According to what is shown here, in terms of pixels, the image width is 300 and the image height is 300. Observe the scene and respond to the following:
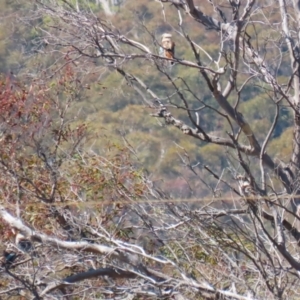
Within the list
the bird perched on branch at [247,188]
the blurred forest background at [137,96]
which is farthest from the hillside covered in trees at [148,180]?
the blurred forest background at [137,96]

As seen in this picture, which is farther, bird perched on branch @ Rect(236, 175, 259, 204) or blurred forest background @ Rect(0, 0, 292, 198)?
blurred forest background @ Rect(0, 0, 292, 198)

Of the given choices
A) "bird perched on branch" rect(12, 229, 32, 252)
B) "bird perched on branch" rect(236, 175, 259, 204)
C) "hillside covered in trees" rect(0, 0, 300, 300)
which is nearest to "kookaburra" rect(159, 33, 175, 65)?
"hillside covered in trees" rect(0, 0, 300, 300)

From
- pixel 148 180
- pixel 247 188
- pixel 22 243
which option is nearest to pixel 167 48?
pixel 148 180

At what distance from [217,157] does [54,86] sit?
27.1ft

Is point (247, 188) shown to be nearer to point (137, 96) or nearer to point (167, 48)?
point (167, 48)

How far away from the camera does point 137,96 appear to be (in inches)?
317

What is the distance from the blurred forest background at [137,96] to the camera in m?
8.01

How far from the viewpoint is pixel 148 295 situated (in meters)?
5.33

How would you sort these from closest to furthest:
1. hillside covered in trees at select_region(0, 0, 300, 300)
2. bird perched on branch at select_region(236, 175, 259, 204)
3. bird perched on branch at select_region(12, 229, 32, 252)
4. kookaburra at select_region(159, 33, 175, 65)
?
bird perched on branch at select_region(236, 175, 259, 204), hillside covered in trees at select_region(0, 0, 300, 300), bird perched on branch at select_region(12, 229, 32, 252), kookaburra at select_region(159, 33, 175, 65)

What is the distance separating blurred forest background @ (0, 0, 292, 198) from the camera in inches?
315

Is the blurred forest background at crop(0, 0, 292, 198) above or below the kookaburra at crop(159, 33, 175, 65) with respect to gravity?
below

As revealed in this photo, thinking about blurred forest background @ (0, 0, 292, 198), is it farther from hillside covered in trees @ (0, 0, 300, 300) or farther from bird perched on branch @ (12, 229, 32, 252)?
bird perched on branch @ (12, 229, 32, 252)

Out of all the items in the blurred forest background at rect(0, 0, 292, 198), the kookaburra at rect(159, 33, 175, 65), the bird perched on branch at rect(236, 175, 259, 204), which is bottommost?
the blurred forest background at rect(0, 0, 292, 198)

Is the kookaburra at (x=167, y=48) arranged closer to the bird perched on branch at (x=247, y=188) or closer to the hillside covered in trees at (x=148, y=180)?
the hillside covered in trees at (x=148, y=180)
